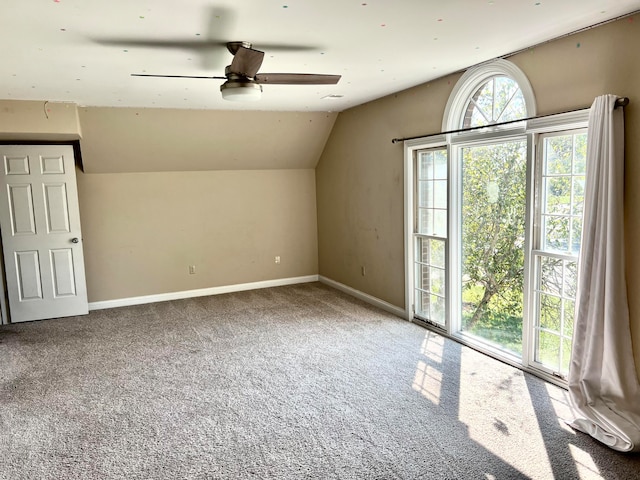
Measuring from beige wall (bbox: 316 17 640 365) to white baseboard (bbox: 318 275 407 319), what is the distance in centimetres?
7

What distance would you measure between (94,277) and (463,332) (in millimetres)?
4561

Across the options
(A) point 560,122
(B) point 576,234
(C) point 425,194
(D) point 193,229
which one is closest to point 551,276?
(B) point 576,234

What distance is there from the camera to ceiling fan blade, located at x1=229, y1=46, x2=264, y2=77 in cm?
265

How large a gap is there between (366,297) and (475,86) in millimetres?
2867

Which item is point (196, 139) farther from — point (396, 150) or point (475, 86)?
point (475, 86)

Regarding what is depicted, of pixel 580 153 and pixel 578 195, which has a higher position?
pixel 580 153

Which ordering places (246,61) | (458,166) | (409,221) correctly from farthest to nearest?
(409,221) → (458,166) → (246,61)

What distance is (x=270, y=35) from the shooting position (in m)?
2.80

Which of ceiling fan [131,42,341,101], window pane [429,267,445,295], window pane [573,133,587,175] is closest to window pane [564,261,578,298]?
window pane [573,133,587,175]

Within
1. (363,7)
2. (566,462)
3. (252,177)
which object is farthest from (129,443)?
(252,177)

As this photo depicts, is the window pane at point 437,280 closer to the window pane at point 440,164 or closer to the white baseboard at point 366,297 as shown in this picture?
the white baseboard at point 366,297

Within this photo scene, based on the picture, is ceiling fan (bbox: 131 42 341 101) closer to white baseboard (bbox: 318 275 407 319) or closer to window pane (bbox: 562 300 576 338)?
window pane (bbox: 562 300 576 338)

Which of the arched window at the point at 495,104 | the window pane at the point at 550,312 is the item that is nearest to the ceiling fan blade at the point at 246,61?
the arched window at the point at 495,104

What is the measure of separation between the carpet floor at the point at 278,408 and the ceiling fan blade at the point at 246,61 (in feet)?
7.56
